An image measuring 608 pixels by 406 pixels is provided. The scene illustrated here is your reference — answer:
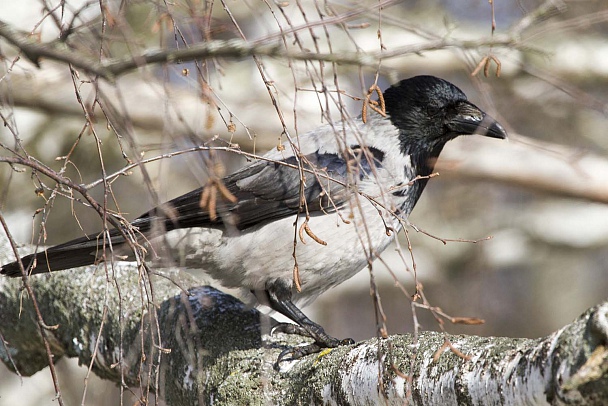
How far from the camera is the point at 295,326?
3582mm

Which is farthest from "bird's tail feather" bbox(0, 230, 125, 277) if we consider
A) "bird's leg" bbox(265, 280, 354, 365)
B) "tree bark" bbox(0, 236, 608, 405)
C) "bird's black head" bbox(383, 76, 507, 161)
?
"bird's black head" bbox(383, 76, 507, 161)

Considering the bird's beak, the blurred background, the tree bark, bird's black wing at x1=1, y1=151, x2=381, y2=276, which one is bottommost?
the tree bark

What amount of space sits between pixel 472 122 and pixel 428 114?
27 cm

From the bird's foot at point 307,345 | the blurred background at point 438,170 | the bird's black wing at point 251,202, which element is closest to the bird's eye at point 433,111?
the bird's black wing at point 251,202

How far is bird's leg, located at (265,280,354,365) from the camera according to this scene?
318 cm

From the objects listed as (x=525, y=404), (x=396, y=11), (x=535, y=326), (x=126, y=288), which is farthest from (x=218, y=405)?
(x=535, y=326)

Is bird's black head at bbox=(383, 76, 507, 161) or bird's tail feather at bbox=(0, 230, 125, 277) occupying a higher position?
bird's black head at bbox=(383, 76, 507, 161)

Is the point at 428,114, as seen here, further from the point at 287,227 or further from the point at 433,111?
the point at 287,227

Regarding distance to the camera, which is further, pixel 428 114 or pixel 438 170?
pixel 438 170

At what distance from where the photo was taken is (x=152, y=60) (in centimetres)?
164

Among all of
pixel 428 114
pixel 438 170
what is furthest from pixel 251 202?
pixel 438 170

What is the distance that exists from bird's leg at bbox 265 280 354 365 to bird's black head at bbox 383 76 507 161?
103 centimetres

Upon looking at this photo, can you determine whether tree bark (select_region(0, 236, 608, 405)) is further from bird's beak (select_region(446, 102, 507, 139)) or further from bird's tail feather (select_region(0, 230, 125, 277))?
bird's beak (select_region(446, 102, 507, 139))

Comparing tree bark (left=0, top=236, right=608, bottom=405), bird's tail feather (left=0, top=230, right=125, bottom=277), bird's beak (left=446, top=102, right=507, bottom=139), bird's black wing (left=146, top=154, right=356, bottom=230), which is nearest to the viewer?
tree bark (left=0, top=236, right=608, bottom=405)
